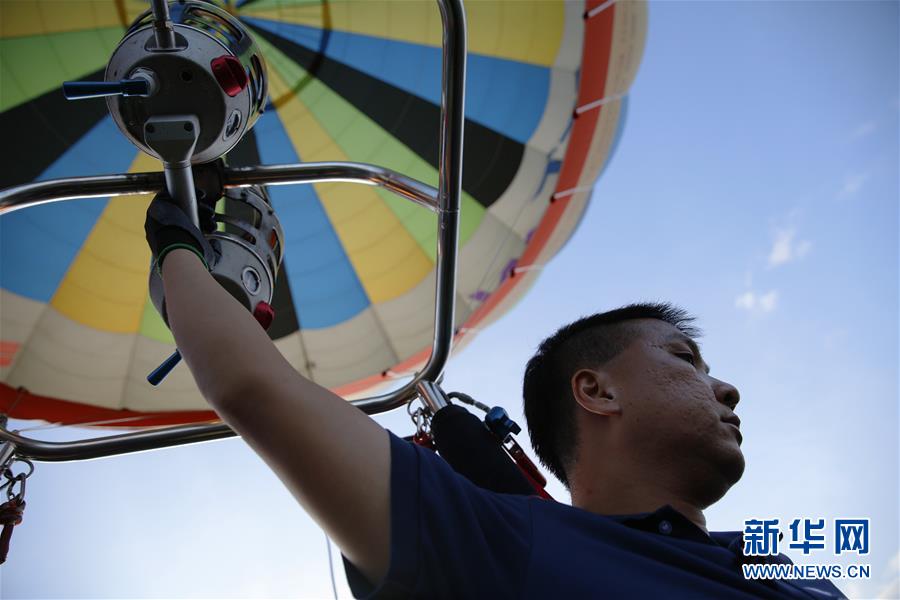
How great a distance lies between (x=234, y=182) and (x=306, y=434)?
2.69ft

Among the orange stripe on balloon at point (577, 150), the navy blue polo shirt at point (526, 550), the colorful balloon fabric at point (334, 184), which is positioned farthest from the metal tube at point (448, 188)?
the orange stripe on balloon at point (577, 150)

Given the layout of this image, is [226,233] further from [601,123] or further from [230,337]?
[601,123]

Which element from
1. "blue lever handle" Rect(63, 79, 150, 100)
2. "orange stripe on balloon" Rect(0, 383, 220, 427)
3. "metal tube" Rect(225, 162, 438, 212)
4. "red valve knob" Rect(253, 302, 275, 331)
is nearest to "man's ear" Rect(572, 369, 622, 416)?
"metal tube" Rect(225, 162, 438, 212)

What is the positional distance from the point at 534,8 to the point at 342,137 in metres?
1.17

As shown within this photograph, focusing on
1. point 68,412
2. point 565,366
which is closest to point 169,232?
point 565,366

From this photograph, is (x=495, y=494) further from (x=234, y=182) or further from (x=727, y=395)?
A: (x=234, y=182)

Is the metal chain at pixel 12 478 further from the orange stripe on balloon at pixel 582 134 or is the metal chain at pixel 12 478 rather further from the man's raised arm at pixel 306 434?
the orange stripe on balloon at pixel 582 134

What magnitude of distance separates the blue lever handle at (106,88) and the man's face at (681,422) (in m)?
0.93

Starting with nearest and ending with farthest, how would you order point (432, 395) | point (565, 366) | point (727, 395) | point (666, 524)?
point (666, 524) → point (727, 395) → point (565, 366) → point (432, 395)

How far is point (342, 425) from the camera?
2.73 ft

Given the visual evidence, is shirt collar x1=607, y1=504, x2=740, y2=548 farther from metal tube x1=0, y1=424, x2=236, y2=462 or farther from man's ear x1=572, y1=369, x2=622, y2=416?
metal tube x1=0, y1=424, x2=236, y2=462


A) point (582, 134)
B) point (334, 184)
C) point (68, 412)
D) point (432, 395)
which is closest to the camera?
point (432, 395)

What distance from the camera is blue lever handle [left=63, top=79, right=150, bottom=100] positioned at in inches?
45.9

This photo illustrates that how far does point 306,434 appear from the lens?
80 centimetres
